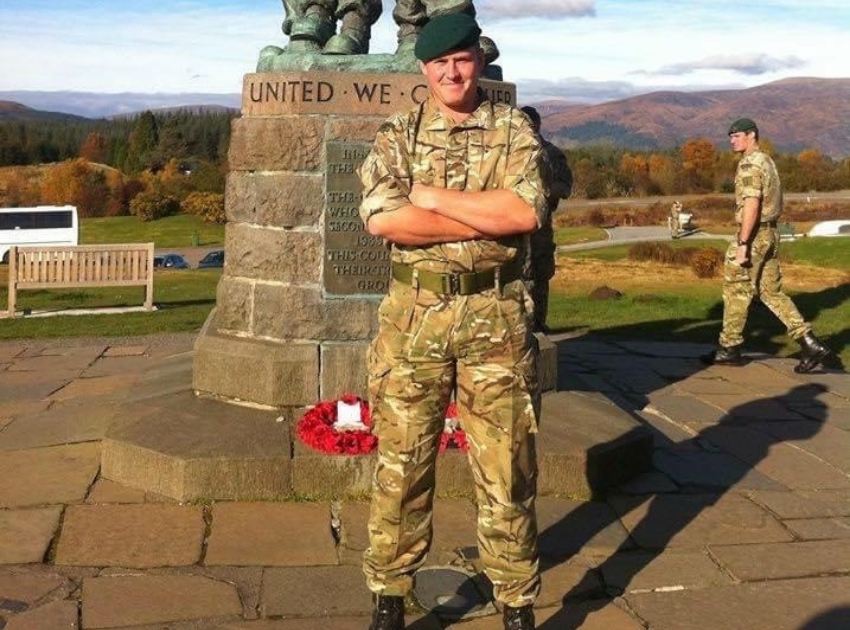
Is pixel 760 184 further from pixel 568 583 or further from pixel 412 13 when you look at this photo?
pixel 568 583

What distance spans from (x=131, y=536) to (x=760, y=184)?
5338 millimetres

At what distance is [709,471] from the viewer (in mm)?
5141

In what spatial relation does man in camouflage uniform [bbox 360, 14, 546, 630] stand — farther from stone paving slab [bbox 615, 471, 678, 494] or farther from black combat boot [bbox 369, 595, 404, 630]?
stone paving slab [bbox 615, 471, 678, 494]

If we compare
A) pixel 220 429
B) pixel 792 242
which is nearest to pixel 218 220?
pixel 792 242

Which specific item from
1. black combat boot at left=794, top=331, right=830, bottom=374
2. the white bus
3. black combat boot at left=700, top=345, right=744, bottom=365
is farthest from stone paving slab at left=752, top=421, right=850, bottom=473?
the white bus

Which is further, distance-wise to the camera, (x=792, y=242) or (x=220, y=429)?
(x=792, y=242)

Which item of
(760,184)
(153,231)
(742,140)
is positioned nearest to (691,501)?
(760,184)

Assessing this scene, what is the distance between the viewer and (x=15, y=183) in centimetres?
6581

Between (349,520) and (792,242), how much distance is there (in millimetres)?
18142

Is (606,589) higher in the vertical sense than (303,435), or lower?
lower

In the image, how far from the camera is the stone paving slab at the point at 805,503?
15.0ft

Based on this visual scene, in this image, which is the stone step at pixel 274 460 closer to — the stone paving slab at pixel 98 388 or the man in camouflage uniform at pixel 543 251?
the man in camouflage uniform at pixel 543 251

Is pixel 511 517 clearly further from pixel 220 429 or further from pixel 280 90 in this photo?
pixel 280 90

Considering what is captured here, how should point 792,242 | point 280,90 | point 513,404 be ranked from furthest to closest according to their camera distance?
point 792,242, point 280,90, point 513,404
